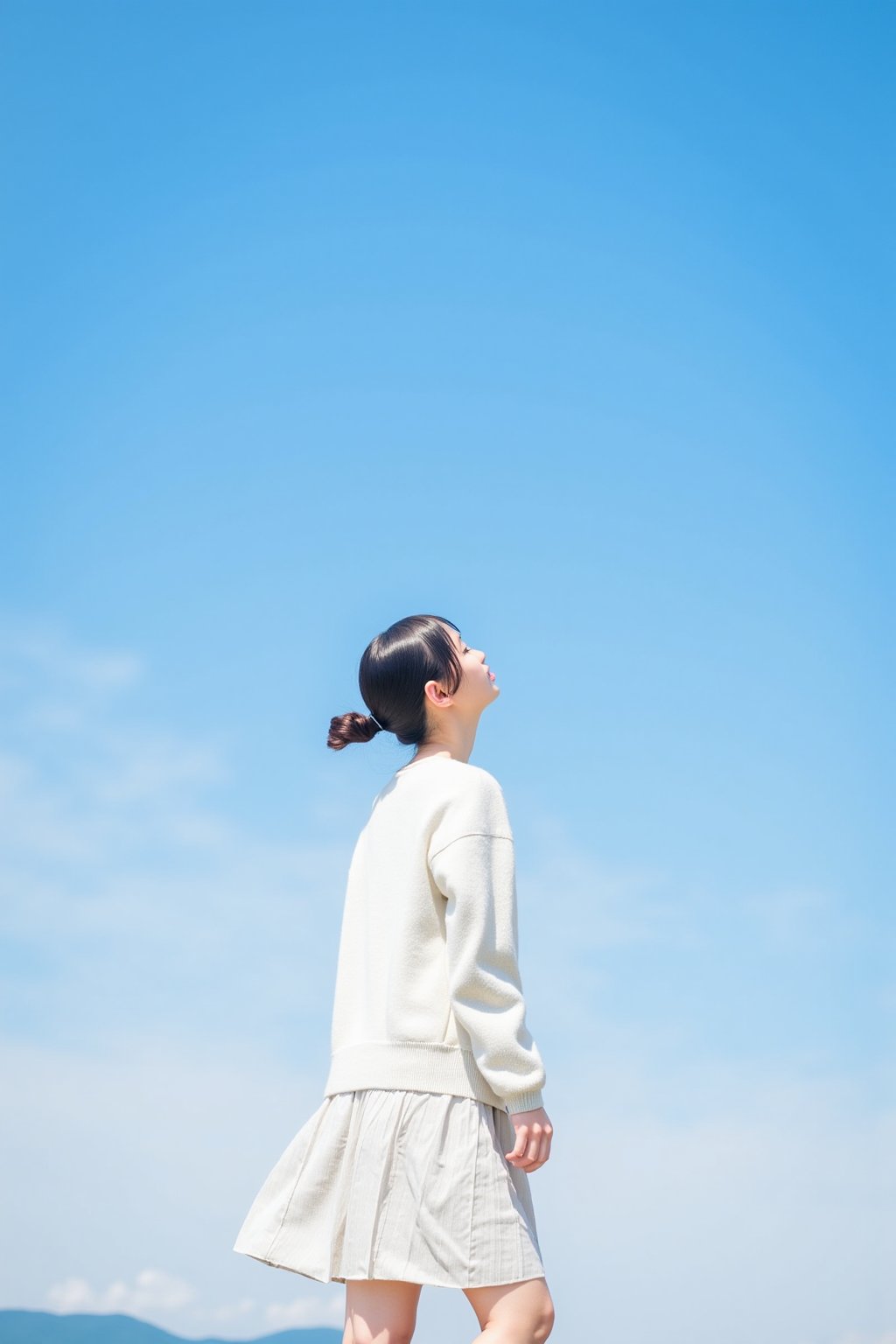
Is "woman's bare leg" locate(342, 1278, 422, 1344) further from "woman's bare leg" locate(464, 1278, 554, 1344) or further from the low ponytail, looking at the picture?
the low ponytail

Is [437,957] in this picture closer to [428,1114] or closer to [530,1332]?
[428,1114]

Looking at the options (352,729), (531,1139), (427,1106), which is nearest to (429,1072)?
(427,1106)

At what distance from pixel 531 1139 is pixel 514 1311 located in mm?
181

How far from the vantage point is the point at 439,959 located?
1.55m

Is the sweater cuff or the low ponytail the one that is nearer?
the sweater cuff

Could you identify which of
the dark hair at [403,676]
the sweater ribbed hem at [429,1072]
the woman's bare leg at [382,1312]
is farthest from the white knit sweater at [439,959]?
the woman's bare leg at [382,1312]

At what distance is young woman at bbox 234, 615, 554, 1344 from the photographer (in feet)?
4.67

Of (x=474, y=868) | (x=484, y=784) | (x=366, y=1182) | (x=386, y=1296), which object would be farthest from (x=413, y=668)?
(x=386, y=1296)

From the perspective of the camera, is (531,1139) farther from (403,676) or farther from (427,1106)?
(403,676)

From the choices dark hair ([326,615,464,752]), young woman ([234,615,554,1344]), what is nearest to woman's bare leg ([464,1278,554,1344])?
young woman ([234,615,554,1344])

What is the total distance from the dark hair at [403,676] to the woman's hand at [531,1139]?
21.1 inches

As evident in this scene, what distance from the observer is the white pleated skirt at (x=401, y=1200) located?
4.64 feet

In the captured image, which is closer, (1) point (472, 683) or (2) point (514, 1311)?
(2) point (514, 1311)

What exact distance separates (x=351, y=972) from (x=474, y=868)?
29 centimetres
